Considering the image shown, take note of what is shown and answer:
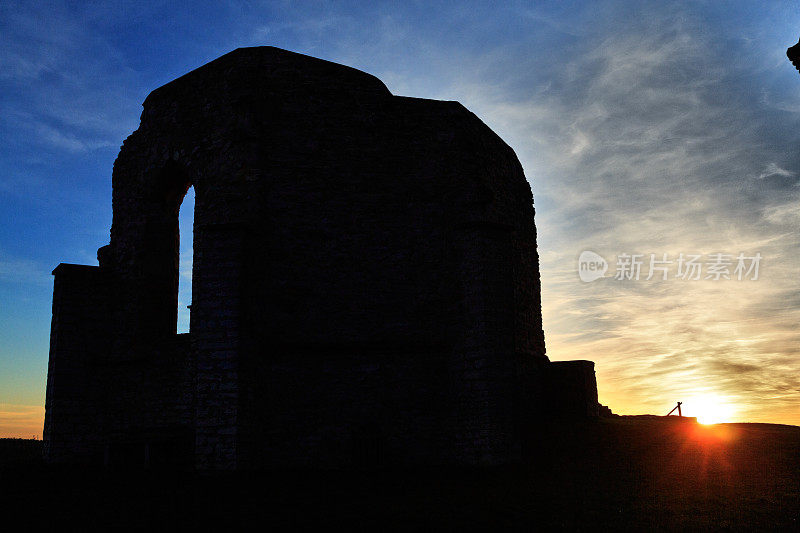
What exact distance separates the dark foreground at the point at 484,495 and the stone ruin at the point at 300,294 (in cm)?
84

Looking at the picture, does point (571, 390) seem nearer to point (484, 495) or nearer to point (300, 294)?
point (484, 495)

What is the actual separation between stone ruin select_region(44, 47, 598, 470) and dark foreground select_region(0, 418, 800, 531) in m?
0.84

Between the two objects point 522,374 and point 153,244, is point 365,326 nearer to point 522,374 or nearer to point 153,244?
point 522,374

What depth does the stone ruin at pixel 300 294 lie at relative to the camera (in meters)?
10.4

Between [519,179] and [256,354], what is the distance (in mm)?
7187

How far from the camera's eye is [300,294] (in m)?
11.1

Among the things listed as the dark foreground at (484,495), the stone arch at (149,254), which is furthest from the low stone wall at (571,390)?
the stone arch at (149,254)

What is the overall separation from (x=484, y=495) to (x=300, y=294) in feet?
15.9

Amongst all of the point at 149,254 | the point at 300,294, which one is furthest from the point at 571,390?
the point at 149,254

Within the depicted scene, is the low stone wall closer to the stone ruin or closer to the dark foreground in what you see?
the stone ruin

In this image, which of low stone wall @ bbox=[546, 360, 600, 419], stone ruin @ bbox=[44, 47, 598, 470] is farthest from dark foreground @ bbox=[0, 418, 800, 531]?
low stone wall @ bbox=[546, 360, 600, 419]

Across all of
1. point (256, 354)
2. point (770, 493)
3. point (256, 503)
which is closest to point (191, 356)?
point (256, 354)

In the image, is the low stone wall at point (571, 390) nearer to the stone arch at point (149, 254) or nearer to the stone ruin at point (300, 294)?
the stone ruin at point (300, 294)

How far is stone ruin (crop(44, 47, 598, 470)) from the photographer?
10.4m
